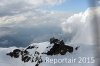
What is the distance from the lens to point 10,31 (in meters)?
4.21

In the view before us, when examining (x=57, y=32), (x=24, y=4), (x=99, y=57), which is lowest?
(x=99, y=57)

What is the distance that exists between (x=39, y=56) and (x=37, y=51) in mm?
64

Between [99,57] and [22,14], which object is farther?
[22,14]

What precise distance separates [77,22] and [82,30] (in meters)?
0.11

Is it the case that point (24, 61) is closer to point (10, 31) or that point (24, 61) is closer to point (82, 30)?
point (10, 31)

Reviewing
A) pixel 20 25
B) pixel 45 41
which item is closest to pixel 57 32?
pixel 45 41

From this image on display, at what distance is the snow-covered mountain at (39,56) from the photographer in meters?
3.98

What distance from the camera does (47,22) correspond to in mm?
4113

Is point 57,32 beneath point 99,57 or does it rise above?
above

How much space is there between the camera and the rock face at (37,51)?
160 inches

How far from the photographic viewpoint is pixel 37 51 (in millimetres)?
4113

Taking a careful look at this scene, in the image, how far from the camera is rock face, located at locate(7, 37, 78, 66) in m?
4.05

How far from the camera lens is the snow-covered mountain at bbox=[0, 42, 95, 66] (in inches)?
157

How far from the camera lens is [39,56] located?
4.09 meters
